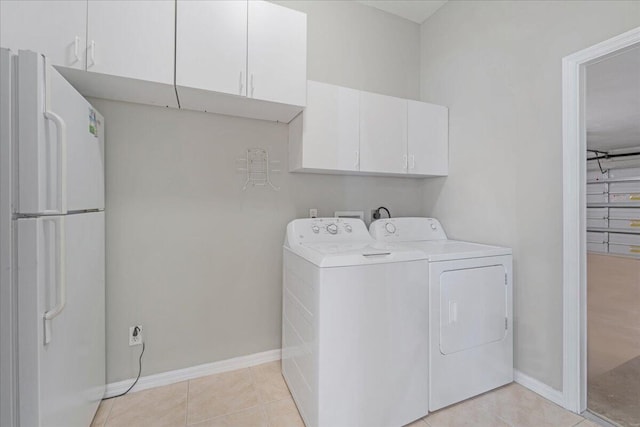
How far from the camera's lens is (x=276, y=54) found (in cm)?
170

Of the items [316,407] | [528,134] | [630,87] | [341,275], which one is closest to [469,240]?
[528,134]

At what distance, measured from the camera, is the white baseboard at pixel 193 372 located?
1782mm

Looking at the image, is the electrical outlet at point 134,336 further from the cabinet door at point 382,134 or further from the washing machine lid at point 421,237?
the cabinet door at point 382,134

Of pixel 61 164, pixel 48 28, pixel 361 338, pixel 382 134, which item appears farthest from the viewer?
pixel 382 134

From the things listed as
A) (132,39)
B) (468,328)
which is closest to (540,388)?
(468,328)

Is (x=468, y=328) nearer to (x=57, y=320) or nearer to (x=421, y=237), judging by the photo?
(x=421, y=237)

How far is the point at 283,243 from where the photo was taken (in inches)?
86.4

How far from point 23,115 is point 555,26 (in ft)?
8.76

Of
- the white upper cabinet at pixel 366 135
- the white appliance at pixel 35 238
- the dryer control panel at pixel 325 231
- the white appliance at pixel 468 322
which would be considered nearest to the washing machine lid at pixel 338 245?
the dryer control panel at pixel 325 231

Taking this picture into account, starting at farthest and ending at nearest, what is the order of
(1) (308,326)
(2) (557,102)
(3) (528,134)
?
(3) (528,134) → (2) (557,102) → (1) (308,326)

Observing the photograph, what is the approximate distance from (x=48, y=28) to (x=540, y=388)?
3313 millimetres

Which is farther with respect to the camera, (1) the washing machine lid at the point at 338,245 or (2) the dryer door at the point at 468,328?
(2) the dryer door at the point at 468,328

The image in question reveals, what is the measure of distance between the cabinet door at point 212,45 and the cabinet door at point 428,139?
4.43 feet

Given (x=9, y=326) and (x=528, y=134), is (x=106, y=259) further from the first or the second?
(x=528, y=134)
